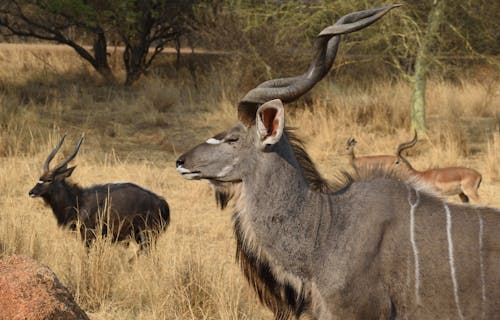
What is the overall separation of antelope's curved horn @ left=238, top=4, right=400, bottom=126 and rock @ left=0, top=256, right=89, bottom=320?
4.13 ft

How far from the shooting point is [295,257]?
361 cm

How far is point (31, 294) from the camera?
11.7 ft

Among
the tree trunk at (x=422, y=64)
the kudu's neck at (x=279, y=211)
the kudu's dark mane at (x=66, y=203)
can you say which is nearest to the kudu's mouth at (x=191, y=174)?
the kudu's neck at (x=279, y=211)

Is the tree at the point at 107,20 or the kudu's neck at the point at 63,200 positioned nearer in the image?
the kudu's neck at the point at 63,200

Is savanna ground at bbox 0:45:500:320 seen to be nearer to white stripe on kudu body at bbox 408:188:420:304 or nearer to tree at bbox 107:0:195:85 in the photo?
tree at bbox 107:0:195:85

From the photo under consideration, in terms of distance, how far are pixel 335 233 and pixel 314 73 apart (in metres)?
0.79

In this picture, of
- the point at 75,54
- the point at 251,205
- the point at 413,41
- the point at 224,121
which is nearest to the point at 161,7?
the point at 75,54

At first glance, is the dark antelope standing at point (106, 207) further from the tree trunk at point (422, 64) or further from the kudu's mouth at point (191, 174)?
the tree trunk at point (422, 64)

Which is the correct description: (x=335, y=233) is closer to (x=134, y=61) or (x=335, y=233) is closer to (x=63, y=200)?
(x=63, y=200)

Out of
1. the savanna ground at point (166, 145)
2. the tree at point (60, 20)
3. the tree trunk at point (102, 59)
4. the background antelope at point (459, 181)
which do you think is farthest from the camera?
the tree trunk at point (102, 59)

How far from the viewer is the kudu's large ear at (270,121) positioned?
3.53m

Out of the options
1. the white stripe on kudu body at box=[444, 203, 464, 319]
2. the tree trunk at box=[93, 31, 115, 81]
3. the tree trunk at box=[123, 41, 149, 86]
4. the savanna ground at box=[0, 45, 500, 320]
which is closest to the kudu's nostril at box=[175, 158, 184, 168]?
the savanna ground at box=[0, 45, 500, 320]

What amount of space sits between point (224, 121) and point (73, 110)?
3250 millimetres

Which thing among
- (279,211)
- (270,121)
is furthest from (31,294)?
(270,121)
